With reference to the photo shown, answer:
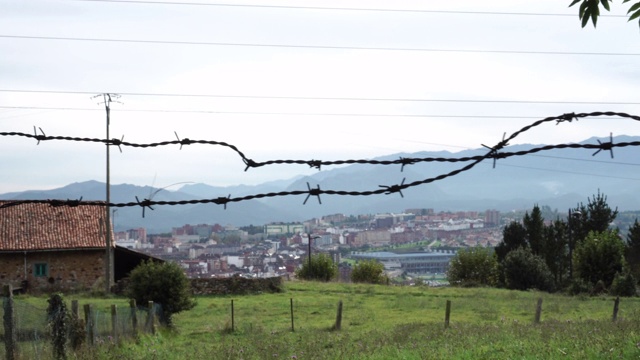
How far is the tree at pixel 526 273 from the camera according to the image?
161 feet

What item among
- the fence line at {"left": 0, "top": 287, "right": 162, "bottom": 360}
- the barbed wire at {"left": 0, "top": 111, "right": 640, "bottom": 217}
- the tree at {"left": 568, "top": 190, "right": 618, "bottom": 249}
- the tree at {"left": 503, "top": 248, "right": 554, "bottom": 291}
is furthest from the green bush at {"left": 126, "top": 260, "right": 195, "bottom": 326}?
the tree at {"left": 568, "top": 190, "right": 618, "bottom": 249}

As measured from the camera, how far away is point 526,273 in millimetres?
49281

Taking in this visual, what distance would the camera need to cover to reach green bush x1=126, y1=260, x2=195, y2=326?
26.2 m

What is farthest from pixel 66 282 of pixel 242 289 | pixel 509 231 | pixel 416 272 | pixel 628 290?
pixel 416 272

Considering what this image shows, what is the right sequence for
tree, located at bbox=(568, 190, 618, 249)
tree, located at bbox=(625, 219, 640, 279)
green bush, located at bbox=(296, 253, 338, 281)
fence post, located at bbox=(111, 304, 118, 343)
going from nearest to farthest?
fence post, located at bbox=(111, 304, 118, 343), green bush, located at bbox=(296, 253, 338, 281), tree, located at bbox=(625, 219, 640, 279), tree, located at bbox=(568, 190, 618, 249)

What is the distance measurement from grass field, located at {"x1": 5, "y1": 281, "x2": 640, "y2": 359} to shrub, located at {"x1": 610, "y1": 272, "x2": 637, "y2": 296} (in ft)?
12.8

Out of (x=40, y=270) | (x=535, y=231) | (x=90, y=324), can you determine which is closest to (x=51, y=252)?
(x=40, y=270)

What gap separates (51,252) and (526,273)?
27.3m

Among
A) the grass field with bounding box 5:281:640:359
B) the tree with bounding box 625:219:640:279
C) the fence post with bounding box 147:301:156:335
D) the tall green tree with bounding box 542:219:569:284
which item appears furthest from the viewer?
the tall green tree with bounding box 542:219:569:284

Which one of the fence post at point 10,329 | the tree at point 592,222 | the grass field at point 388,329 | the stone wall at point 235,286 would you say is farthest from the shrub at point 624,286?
the fence post at point 10,329

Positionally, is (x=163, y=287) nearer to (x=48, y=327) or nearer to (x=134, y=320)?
(x=134, y=320)

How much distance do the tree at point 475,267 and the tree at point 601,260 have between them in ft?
42.4

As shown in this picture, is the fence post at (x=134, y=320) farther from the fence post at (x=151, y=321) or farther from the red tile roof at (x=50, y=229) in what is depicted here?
the red tile roof at (x=50, y=229)

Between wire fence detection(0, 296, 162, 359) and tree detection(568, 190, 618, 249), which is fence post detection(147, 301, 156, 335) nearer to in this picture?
wire fence detection(0, 296, 162, 359)
